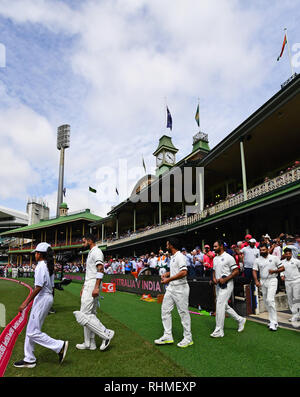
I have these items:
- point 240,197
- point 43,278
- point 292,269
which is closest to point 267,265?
point 292,269

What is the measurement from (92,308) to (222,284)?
2.58 meters

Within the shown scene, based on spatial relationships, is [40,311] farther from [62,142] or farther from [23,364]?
[62,142]

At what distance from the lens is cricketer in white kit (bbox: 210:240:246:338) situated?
525 cm

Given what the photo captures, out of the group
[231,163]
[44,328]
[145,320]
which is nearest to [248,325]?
[145,320]

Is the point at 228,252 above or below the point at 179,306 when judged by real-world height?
above

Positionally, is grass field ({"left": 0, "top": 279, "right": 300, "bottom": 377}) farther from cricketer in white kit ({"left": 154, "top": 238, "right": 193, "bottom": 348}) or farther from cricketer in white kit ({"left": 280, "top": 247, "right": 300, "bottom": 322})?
cricketer in white kit ({"left": 280, "top": 247, "right": 300, "bottom": 322})

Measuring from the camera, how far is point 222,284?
17.6 feet

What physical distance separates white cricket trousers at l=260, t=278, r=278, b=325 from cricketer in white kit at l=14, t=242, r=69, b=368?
4268mm

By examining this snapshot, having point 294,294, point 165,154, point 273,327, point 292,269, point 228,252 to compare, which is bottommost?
point 273,327

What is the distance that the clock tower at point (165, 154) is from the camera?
3617cm

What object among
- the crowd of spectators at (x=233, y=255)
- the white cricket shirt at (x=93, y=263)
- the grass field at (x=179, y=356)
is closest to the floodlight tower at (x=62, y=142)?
the crowd of spectators at (x=233, y=255)

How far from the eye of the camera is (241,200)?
15242 millimetres

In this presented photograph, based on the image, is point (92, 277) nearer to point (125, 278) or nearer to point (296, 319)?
point (296, 319)

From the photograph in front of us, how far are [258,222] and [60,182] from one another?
62.5 meters
